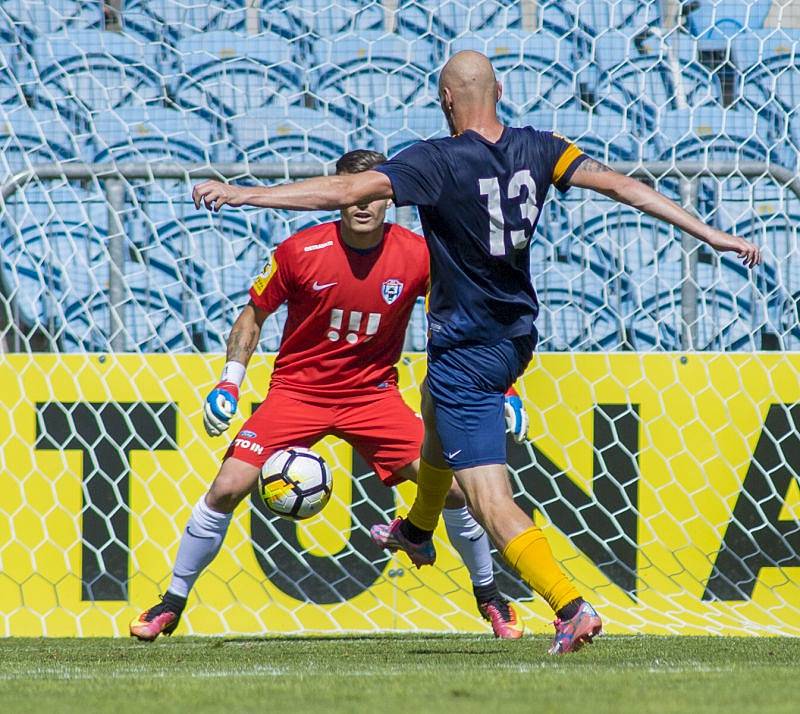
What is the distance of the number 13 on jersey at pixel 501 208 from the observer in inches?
140

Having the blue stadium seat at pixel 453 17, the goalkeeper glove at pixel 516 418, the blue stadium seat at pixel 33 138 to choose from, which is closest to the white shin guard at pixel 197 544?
the goalkeeper glove at pixel 516 418

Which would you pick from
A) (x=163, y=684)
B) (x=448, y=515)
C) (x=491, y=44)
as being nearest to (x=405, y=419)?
(x=448, y=515)

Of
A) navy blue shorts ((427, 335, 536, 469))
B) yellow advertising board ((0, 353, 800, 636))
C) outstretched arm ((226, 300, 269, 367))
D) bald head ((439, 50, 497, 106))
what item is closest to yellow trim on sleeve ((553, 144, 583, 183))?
bald head ((439, 50, 497, 106))

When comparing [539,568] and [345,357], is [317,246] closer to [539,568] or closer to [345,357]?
[345,357]

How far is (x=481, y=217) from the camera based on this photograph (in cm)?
358

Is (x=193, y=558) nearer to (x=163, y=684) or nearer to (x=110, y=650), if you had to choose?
(x=110, y=650)

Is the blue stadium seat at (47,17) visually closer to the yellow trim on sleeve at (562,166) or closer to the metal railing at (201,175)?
the metal railing at (201,175)

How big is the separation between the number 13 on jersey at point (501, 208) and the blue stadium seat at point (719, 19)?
309 centimetres

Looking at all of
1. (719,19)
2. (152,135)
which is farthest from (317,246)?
(719,19)

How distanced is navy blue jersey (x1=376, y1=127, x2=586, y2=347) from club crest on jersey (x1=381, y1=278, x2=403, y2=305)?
1010 millimetres

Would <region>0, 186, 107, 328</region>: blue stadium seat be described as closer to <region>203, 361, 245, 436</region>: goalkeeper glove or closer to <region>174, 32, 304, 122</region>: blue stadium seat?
<region>174, 32, 304, 122</region>: blue stadium seat

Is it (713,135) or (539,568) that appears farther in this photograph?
(713,135)

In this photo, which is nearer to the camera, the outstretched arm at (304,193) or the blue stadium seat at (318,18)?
the outstretched arm at (304,193)

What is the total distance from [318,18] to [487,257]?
11.7 ft
